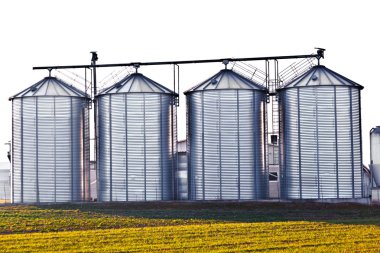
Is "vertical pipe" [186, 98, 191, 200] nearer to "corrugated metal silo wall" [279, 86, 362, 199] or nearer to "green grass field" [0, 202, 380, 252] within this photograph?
"green grass field" [0, 202, 380, 252]

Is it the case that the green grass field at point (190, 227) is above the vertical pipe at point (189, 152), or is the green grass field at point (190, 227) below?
below

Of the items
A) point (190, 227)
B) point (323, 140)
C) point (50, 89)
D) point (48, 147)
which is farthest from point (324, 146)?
point (50, 89)

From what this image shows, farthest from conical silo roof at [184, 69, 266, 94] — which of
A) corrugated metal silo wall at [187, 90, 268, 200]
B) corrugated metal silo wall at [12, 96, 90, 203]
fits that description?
corrugated metal silo wall at [12, 96, 90, 203]

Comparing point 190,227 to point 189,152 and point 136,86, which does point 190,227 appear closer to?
Answer: point 189,152

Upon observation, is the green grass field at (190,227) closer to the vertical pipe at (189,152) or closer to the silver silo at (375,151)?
the vertical pipe at (189,152)

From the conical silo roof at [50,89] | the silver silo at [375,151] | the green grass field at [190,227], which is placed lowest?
the green grass field at [190,227]

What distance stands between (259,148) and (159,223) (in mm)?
16188

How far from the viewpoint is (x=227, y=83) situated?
62.2m

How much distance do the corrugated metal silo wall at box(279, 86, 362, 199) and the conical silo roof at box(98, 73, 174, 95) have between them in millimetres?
9858

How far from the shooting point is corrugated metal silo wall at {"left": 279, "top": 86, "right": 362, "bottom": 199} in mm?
60625

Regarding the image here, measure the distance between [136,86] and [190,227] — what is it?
21286 mm

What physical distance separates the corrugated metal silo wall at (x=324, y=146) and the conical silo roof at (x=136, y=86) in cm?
986

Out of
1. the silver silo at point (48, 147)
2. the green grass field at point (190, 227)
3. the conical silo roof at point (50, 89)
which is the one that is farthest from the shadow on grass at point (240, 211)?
the conical silo roof at point (50, 89)

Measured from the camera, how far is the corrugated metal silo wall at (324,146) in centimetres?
6062
